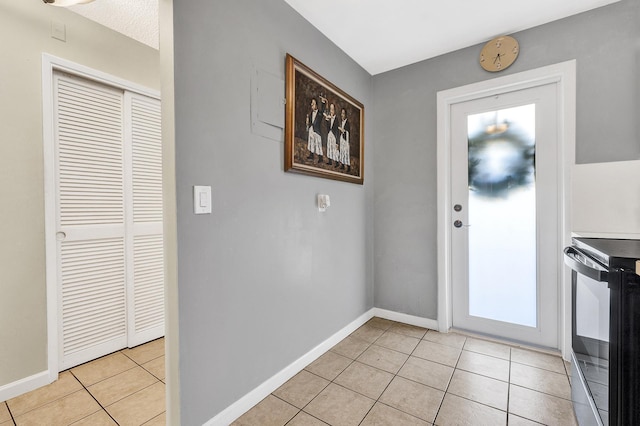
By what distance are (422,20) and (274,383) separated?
105 inches

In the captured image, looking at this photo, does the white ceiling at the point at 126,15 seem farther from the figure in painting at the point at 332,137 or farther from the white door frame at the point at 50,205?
the figure in painting at the point at 332,137

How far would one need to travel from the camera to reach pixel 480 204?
243 centimetres

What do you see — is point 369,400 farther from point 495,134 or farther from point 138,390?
point 495,134

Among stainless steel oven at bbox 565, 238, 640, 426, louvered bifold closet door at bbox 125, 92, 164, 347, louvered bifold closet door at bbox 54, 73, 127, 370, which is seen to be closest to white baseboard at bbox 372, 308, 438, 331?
stainless steel oven at bbox 565, 238, 640, 426

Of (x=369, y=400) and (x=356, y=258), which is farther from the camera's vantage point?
(x=356, y=258)

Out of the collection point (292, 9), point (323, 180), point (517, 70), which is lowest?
point (323, 180)

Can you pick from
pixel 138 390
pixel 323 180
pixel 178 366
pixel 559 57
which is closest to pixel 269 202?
pixel 323 180

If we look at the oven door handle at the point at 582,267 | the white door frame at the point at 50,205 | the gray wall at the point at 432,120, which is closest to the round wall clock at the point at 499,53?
the gray wall at the point at 432,120

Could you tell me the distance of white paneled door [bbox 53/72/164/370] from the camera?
202 centimetres

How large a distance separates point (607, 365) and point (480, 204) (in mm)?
1542

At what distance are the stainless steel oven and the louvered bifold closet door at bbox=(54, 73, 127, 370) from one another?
114 inches

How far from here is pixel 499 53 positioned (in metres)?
2.27

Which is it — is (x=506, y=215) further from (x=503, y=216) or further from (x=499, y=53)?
(x=499, y=53)

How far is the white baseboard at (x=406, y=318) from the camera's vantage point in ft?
8.66
